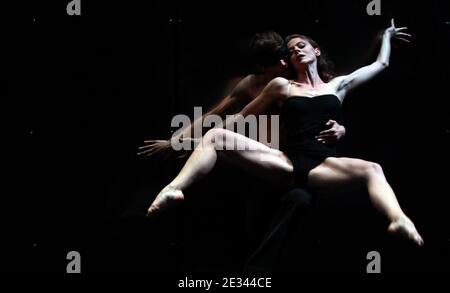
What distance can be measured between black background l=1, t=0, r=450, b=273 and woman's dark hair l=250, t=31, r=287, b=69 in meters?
0.09

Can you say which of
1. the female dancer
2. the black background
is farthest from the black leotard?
the black background

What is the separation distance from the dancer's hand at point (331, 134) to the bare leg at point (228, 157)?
17 centimetres

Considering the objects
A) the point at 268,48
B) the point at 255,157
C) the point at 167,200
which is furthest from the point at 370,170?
the point at 167,200

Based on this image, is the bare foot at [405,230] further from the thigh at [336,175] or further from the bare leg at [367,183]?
the thigh at [336,175]

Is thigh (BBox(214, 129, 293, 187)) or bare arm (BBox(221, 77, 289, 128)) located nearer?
thigh (BBox(214, 129, 293, 187))

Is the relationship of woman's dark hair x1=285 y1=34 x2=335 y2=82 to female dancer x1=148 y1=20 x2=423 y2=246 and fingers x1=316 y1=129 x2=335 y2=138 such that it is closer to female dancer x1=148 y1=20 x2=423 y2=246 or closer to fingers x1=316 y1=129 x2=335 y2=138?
female dancer x1=148 y1=20 x2=423 y2=246

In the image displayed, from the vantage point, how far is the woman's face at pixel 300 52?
2.37m

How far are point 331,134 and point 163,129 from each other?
72 centimetres

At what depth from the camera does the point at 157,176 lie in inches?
95.3

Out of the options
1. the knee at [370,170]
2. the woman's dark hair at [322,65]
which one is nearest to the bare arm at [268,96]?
the woman's dark hair at [322,65]

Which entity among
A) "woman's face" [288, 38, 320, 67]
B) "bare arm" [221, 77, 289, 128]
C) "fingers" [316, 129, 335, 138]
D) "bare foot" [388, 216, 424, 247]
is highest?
"woman's face" [288, 38, 320, 67]

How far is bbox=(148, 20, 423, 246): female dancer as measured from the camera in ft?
6.73
